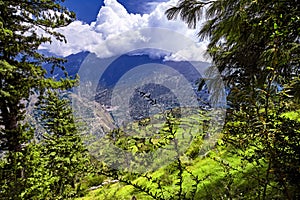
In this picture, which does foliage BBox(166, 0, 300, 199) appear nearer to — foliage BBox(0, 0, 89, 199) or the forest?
the forest

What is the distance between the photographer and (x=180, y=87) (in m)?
5.61

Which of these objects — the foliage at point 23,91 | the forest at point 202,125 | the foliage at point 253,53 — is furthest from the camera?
the foliage at point 23,91

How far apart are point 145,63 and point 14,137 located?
414 cm

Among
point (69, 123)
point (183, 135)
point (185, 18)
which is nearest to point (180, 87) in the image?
point (185, 18)

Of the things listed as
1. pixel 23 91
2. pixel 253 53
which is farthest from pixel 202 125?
pixel 23 91

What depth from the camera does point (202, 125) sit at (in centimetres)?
226

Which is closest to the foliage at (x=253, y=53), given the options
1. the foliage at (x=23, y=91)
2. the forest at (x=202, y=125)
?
the forest at (x=202, y=125)

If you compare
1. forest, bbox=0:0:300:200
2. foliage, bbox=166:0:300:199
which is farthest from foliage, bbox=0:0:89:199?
foliage, bbox=166:0:300:199

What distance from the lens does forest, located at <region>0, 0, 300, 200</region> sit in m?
1.91

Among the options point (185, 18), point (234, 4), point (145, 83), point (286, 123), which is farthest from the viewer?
point (145, 83)

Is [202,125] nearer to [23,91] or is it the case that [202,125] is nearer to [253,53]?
[253,53]

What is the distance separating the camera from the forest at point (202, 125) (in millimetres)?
1912

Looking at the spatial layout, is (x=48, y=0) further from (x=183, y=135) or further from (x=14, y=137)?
(x=183, y=135)

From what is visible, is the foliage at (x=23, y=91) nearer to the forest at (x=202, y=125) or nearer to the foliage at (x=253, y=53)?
the forest at (x=202, y=125)
